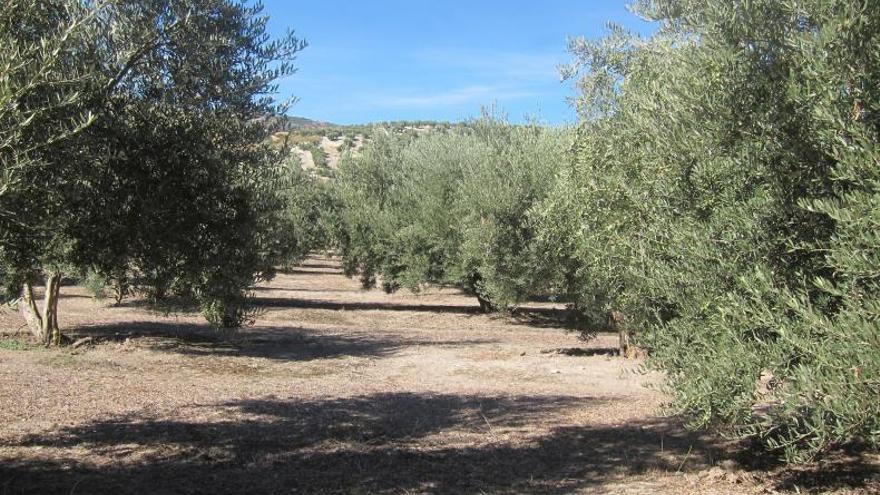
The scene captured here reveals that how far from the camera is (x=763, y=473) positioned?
8.50 meters

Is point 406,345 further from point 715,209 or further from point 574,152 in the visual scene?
point 715,209

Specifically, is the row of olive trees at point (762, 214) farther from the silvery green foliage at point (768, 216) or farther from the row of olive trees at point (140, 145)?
the row of olive trees at point (140, 145)

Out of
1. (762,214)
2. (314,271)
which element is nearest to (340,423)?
(762,214)

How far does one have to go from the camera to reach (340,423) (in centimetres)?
1123

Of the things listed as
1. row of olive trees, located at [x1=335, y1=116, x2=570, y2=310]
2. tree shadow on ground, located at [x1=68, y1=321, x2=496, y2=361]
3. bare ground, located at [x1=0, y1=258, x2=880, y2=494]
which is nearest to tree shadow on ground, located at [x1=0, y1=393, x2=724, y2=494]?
bare ground, located at [x1=0, y1=258, x2=880, y2=494]

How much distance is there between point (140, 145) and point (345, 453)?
5191 millimetres

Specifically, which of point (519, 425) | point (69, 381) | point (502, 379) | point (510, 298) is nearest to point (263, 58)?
point (519, 425)

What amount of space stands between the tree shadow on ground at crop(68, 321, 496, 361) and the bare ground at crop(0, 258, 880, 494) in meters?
0.11

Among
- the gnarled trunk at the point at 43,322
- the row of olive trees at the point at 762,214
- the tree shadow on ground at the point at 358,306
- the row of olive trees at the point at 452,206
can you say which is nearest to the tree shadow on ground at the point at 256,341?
the gnarled trunk at the point at 43,322

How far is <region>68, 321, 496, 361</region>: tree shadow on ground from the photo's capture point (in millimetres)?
18781

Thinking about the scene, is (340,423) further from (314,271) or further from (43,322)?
(314,271)

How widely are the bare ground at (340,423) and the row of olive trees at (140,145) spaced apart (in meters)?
2.51

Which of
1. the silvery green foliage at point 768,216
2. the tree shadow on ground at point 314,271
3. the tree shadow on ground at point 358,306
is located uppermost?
the silvery green foliage at point 768,216

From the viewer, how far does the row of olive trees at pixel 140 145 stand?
478 centimetres
